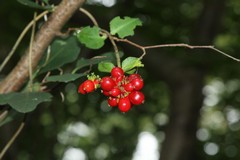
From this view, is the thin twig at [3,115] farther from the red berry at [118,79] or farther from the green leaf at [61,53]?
the red berry at [118,79]

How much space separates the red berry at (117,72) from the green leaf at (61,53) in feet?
1.16

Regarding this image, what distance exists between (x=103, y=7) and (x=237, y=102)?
2.37m

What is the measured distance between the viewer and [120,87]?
1086 mm

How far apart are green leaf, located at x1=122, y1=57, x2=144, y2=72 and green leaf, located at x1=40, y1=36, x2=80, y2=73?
13.9 inches

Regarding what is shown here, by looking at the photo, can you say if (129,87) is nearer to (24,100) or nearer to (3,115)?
(24,100)

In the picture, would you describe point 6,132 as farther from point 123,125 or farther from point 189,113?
point 123,125

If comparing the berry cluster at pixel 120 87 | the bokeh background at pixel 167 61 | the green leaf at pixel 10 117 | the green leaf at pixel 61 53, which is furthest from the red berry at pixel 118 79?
the bokeh background at pixel 167 61

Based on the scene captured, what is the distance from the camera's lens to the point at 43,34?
46.4 inches

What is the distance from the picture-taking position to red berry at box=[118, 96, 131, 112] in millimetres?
1073

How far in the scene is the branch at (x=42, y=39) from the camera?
110 centimetres

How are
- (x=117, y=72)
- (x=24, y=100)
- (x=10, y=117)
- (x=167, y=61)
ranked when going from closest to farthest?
1. (x=117, y=72)
2. (x=24, y=100)
3. (x=10, y=117)
4. (x=167, y=61)

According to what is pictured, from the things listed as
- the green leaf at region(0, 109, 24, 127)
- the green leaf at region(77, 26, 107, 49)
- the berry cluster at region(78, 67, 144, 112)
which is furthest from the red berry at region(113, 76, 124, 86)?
the green leaf at region(0, 109, 24, 127)

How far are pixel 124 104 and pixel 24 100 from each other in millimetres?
266

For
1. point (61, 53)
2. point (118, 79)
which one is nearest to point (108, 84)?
point (118, 79)
